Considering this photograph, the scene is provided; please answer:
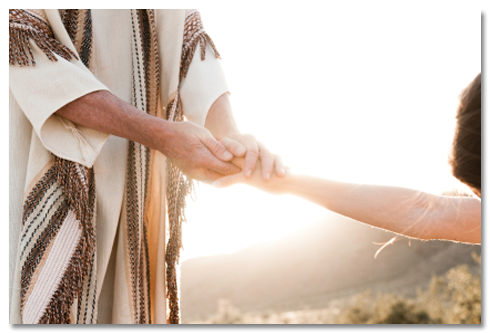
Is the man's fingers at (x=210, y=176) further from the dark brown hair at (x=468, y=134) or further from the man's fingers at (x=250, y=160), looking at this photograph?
the dark brown hair at (x=468, y=134)

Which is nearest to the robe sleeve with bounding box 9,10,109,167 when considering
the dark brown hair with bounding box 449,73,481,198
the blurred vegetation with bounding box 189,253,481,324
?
the dark brown hair with bounding box 449,73,481,198

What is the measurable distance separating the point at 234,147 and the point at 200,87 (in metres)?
0.25

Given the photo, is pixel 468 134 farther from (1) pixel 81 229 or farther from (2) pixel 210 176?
(1) pixel 81 229

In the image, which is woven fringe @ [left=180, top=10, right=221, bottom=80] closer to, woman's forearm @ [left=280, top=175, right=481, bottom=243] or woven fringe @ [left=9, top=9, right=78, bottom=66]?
woven fringe @ [left=9, top=9, right=78, bottom=66]

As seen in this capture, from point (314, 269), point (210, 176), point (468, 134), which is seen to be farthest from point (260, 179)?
point (314, 269)

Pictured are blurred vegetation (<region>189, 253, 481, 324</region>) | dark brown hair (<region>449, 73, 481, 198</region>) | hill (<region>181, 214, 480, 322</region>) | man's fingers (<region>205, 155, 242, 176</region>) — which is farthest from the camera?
hill (<region>181, 214, 480, 322</region>)

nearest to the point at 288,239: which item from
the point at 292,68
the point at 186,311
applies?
the point at 186,311

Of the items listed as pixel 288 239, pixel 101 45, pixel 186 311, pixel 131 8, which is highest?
pixel 288 239

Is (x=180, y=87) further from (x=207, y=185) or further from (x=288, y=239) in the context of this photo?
(x=288, y=239)

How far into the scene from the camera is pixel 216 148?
1435 mm

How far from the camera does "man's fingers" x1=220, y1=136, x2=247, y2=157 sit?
1.47 meters

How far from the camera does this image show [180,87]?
150 cm

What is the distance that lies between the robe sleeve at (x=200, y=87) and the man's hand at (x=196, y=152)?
13 cm
